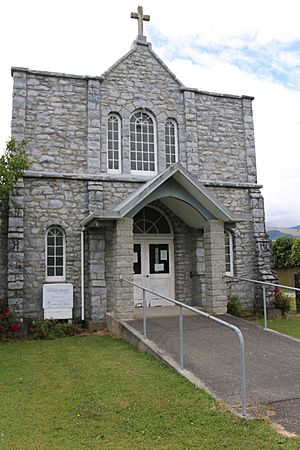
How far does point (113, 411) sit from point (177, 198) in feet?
22.0

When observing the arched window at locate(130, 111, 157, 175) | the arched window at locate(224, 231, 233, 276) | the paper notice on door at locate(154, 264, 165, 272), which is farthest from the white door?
the arched window at locate(130, 111, 157, 175)

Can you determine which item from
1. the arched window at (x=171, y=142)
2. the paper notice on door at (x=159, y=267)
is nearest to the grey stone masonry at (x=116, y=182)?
the arched window at (x=171, y=142)

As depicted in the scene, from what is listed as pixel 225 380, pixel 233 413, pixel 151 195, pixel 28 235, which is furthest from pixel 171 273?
pixel 233 413

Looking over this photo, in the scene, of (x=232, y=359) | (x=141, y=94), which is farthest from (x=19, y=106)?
(x=232, y=359)

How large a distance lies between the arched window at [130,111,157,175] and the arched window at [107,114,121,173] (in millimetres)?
404

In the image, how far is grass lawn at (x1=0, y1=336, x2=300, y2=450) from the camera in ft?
15.0

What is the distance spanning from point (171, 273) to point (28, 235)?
436cm

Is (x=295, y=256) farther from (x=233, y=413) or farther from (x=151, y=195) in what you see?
(x=233, y=413)

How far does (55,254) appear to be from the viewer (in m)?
11.8

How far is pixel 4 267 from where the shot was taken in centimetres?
1133

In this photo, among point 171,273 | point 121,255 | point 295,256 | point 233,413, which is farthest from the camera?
point 295,256

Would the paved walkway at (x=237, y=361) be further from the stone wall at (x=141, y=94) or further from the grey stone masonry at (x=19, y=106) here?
the grey stone masonry at (x=19, y=106)

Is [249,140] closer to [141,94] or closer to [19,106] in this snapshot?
[141,94]

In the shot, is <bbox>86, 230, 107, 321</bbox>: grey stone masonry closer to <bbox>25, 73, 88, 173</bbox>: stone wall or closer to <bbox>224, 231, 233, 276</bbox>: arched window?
<bbox>25, 73, 88, 173</bbox>: stone wall
